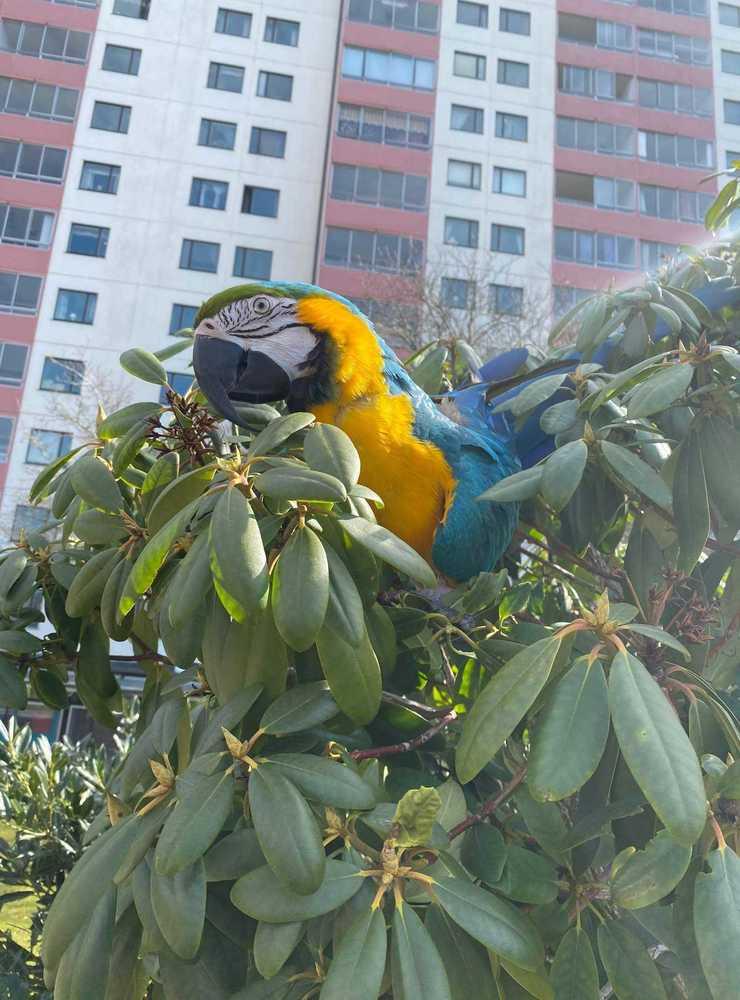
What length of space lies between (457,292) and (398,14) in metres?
5.83

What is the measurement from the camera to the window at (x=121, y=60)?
42.2 ft

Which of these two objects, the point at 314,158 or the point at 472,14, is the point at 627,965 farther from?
the point at 472,14

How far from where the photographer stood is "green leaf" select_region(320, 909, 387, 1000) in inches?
20.5

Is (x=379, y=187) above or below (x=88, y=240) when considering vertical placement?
above

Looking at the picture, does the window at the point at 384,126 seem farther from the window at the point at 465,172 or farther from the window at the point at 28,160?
the window at the point at 28,160

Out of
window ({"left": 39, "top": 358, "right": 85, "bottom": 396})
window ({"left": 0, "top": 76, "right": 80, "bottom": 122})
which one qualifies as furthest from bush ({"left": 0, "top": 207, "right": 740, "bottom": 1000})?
window ({"left": 0, "top": 76, "right": 80, "bottom": 122})

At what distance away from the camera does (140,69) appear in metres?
12.9

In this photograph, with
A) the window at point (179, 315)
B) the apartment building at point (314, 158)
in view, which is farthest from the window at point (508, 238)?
the window at point (179, 315)

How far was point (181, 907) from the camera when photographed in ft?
1.89

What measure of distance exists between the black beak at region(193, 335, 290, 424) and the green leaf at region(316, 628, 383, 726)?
462 mm

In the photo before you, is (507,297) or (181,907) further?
(507,297)

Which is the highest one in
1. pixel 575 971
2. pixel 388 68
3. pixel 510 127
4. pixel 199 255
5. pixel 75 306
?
pixel 388 68

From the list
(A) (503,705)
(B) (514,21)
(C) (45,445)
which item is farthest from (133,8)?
(A) (503,705)

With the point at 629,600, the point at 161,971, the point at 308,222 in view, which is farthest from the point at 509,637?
the point at 308,222
